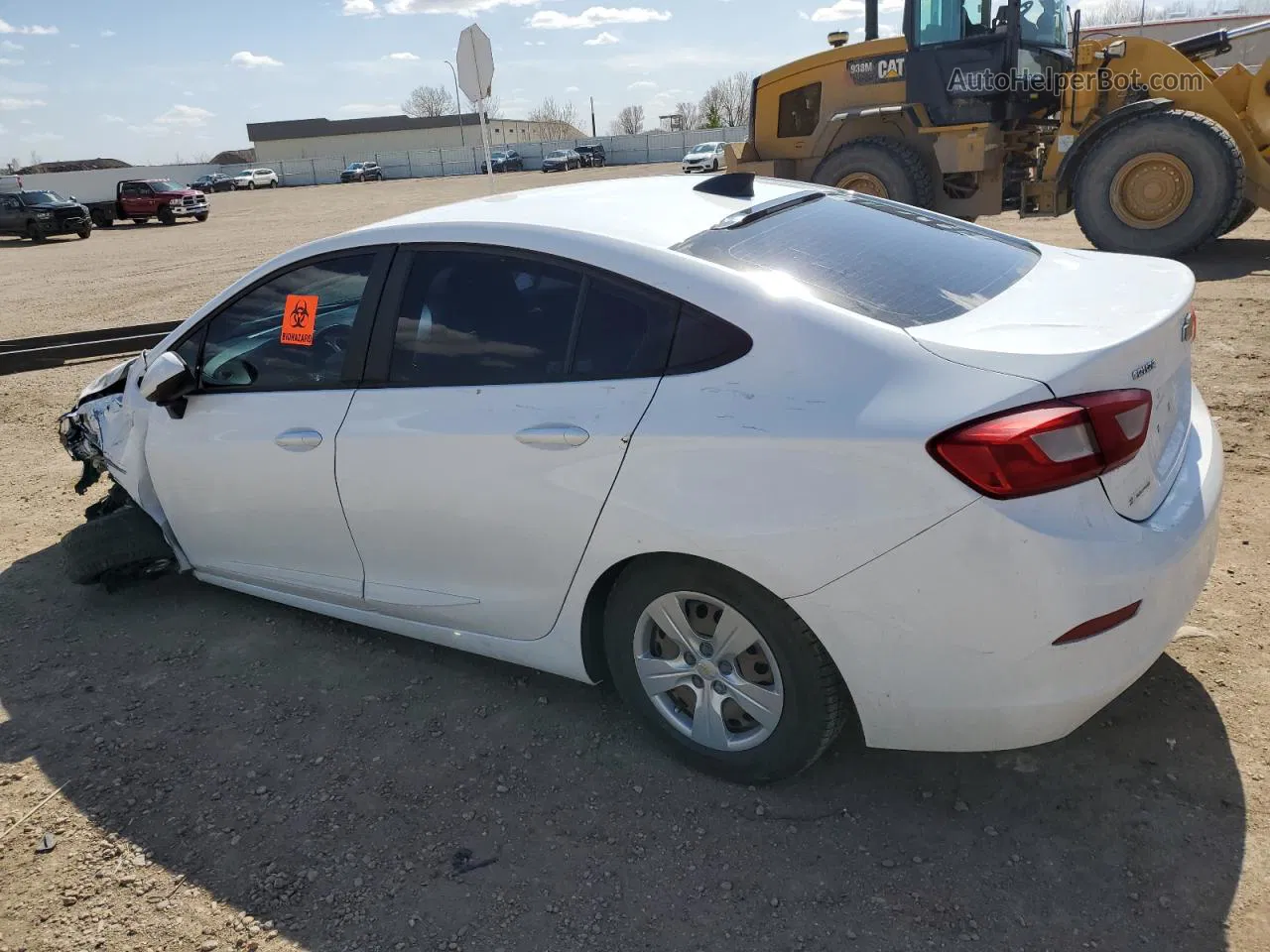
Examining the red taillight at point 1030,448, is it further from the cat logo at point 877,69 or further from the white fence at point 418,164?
the white fence at point 418,164

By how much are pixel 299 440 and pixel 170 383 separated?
0.73 m

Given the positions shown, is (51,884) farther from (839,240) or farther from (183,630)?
(839,240)

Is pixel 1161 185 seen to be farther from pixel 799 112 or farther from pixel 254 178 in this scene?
pixel 254 178

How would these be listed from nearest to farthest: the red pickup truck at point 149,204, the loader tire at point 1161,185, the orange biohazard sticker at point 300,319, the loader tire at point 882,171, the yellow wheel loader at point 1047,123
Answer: the orange biohazard sticker at point 300,319
the loader tire at point 1161,185
the yellow wheel loader at point 1047,123
the loader tire at point 882,171
the red pickup truck at point 149,204

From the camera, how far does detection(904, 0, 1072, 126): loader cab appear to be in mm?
9742

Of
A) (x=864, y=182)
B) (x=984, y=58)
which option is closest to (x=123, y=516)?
(x=864, y=182)

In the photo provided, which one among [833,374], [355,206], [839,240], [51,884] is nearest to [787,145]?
[839,240]

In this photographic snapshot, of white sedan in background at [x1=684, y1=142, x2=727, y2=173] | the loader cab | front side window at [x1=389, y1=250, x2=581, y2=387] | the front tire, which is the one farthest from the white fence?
the front tire

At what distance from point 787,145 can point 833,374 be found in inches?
416

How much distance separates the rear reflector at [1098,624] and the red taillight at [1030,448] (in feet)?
1.04

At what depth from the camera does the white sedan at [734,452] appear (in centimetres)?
212

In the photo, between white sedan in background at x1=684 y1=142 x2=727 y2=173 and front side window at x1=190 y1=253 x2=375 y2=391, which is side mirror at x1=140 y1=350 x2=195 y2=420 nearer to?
front side window at x1=190 y1=253 x2=375 y2=391

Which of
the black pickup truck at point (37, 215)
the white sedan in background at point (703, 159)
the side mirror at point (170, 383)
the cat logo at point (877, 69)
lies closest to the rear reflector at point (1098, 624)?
the side mirror at point (170, 383)

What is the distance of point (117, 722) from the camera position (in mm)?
3262
